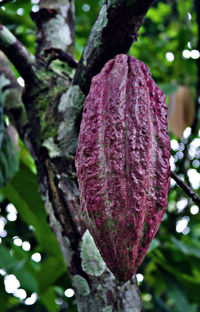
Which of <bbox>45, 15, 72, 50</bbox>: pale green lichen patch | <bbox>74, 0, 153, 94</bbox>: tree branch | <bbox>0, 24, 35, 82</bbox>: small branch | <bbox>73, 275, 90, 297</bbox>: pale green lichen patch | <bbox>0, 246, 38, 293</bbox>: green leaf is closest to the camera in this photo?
<bbox>74, 0, 153, 94</bbox>: tree branch

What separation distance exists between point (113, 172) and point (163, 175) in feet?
0.33

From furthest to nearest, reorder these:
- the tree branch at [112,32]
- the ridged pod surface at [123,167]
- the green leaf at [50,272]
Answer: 1. the green leaf at [50,272]
2. the tree branch at [112,32]
3. the ridged pod surface at [123,167]

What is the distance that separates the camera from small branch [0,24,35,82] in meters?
1.04

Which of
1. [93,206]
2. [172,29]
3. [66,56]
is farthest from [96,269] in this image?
[172,29]

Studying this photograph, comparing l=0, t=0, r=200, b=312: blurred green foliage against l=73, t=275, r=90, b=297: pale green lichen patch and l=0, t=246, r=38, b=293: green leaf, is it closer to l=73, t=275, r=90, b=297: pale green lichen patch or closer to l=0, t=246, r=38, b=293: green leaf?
l=0, t=246, r=38, b=293: green leaf

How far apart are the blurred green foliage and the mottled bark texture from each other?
390 millimetres

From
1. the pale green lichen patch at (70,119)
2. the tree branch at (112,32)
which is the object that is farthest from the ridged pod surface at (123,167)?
the pale green lichen patch at (70,119)

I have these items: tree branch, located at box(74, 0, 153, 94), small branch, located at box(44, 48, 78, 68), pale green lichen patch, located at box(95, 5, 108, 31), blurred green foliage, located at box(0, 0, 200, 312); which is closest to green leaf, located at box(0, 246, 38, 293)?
blurred green foliage, located at box(0, 0, 200, 312)

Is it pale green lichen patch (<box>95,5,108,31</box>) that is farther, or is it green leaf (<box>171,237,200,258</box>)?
green leaf (<box>171,237,200,258</box>)

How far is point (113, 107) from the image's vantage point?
0.71 m

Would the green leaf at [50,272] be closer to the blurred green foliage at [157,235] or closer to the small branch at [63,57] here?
the blurred green foliage at [157,235]

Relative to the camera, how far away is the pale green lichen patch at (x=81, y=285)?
0.93 metres

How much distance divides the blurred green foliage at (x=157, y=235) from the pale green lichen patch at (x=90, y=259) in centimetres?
40

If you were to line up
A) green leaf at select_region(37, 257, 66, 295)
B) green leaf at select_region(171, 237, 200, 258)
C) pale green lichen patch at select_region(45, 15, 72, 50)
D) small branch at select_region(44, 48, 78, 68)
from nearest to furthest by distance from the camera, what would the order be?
small branch at select_region(44, 48, 78, 68) → pale green lichen patch at select_region(45, 15, 72, 50) → green leaf at select_region(37, 257, 66, 295) → green leaf at select_region(171, 237, 200, 258)
